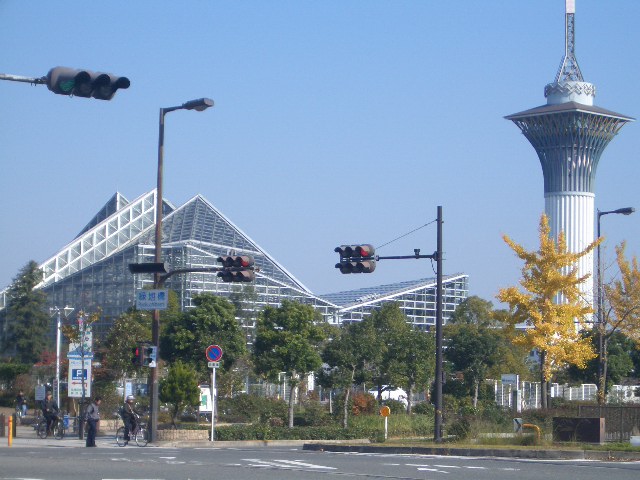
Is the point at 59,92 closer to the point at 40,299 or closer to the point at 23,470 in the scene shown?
the point at 23,470

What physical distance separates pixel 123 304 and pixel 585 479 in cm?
5788

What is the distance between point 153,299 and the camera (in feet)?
93.6

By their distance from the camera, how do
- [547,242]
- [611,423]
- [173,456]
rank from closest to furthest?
[173,456]
[611,423]
[547,242]

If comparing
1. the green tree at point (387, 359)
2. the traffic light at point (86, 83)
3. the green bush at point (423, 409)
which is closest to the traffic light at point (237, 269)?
the traffic light at point (86, 83)

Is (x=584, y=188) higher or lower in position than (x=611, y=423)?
higher

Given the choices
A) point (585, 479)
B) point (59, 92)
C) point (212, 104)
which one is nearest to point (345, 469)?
point (585, 479)

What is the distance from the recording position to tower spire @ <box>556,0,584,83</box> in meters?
106

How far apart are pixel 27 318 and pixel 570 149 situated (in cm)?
5612

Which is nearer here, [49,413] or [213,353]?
[213,353]

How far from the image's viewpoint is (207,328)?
42750 mm

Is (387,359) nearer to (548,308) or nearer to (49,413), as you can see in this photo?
(548,308)

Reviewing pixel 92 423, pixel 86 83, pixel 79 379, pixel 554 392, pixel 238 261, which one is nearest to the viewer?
pixel 86 83

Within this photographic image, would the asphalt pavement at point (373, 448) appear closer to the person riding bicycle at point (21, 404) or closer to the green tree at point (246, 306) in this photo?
the person riding bicycle at point (21, 404)

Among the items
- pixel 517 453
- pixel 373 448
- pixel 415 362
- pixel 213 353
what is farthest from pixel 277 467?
pixel 415 362
